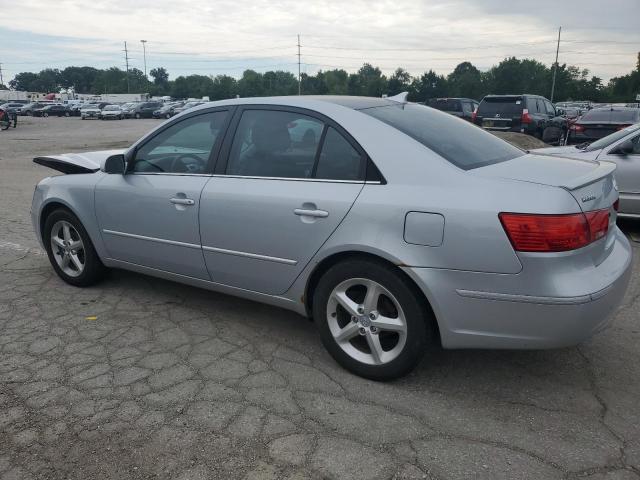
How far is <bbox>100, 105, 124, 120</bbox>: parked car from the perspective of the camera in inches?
1908

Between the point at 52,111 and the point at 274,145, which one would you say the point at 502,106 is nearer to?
the point at 274,145

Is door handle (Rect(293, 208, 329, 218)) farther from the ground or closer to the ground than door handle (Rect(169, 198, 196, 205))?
farther from the ground

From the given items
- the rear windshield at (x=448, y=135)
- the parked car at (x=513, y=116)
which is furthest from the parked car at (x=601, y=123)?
the rear windshield at (x=448, y=135)

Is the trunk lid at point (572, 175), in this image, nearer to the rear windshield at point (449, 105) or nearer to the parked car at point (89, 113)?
the rear windshield at point (449, 105)

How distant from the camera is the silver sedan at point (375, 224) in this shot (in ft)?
8.54

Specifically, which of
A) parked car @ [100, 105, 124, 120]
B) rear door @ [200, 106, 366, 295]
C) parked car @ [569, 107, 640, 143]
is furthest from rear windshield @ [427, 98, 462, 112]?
parked car @ [100, 105, 124, 120]

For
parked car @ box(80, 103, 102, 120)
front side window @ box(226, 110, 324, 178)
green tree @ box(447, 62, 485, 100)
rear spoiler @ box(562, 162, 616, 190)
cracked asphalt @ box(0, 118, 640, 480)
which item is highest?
green tree @ box(447, 62, 485, 100)

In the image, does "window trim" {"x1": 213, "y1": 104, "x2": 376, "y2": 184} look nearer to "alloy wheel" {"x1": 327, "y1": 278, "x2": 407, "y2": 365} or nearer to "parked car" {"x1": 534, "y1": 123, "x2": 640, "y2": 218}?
"alloy wheel" {"x1": 327, "y1": 278, "x2": 407, "y2": 365}

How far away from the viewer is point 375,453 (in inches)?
98.0

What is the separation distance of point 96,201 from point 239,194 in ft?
5.01

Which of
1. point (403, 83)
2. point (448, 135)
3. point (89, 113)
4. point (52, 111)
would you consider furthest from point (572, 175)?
point (403, 83)

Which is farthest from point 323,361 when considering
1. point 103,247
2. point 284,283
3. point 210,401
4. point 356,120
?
point 103,247

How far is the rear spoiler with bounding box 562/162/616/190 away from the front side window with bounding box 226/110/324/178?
1.42 metres

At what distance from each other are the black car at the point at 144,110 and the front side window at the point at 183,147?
5084cm
